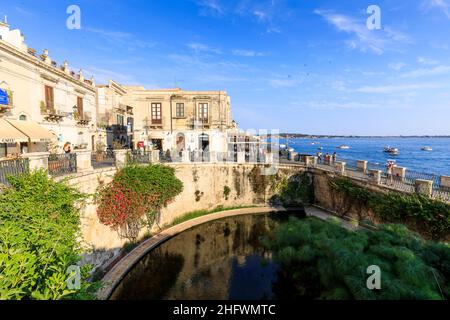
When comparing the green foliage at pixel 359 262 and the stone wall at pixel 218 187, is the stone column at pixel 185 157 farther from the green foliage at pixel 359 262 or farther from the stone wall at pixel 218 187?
the green foliage at pixel 359 262

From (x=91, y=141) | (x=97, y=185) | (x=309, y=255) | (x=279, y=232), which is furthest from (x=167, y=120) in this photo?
(x=309, y=255)

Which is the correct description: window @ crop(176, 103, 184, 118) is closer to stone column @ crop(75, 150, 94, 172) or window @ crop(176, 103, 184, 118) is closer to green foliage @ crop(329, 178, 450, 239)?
stone column @ crop(75, 150, 94, 172)

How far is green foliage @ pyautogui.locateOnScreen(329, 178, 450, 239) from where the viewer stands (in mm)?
11102

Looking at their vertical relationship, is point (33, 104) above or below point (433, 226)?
above

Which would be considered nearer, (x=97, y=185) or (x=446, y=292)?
(x=446, y=292)

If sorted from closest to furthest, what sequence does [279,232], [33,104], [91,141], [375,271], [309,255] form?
[375,271] → [309,255] → [279,232] → [33,104] → [91,141]

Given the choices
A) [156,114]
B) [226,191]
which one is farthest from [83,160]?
[156,114]

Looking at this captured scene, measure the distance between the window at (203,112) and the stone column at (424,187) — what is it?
18485mm

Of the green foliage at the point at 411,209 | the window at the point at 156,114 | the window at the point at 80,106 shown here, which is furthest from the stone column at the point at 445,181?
the window at the point at 80,106

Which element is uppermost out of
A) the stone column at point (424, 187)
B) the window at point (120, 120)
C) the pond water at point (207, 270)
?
the window at point (120, 120)

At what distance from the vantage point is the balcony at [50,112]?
1667cm

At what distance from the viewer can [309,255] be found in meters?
7.14

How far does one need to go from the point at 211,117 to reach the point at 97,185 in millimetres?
15157
